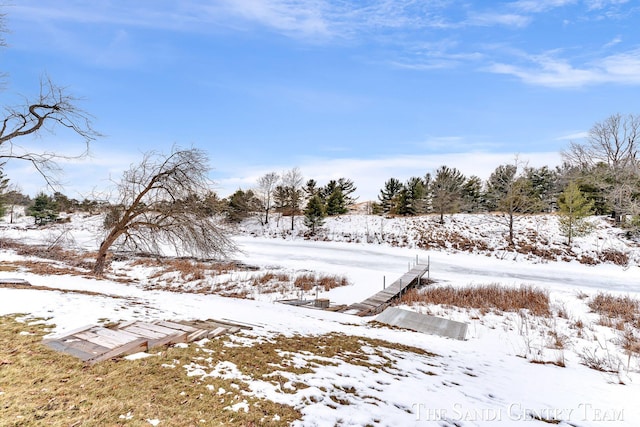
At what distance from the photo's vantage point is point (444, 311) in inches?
416

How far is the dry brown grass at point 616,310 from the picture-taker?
8906 millimetres

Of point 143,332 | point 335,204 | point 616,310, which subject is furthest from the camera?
point 335,204

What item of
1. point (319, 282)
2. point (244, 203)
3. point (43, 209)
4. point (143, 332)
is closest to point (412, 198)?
point (244, 203)

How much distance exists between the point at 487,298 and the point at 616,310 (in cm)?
395

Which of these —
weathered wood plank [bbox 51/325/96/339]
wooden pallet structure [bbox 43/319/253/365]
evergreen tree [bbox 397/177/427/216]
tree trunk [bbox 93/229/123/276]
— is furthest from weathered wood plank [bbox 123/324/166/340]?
evergreen tree [bbox 397/177/427/216]

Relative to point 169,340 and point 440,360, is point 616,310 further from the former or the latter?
point 169,340

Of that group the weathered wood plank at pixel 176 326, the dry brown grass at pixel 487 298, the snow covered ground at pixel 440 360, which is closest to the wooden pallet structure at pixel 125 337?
the weathered wood plank at pixel 176 326

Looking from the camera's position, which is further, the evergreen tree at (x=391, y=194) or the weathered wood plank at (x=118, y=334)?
the evergreen tree at (x=391, y=194)

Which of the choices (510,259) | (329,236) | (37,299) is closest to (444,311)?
(37,299)

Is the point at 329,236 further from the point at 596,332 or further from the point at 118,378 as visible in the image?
the point at 118,378

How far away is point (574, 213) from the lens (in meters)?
22.6

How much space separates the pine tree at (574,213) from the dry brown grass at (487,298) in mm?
14704

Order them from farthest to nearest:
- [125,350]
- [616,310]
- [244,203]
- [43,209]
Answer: [43,209] → [244,203] → [616,310] → [125,350]

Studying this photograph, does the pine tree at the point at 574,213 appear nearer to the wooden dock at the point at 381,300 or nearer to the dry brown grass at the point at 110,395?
the wooden dock at the point at 381,300
